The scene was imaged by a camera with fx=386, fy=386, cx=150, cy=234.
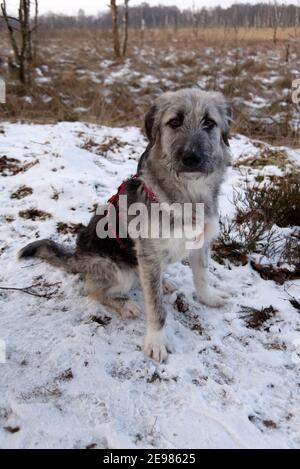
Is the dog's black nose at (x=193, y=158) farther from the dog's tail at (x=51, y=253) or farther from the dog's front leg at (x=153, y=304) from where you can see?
the dog's tail at (x=51, y=253)

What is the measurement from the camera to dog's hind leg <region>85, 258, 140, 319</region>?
2947mm

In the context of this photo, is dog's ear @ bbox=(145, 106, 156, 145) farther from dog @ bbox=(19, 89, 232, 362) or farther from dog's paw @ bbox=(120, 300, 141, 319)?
dog's paw @ bbox=(120, 300, 141, 319)

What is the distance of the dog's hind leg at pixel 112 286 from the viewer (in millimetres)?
2947

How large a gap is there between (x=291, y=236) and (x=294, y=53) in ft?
48.3

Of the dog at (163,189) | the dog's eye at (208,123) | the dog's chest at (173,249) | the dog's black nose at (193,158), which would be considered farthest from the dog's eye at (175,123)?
the dog's chest at (173,249)

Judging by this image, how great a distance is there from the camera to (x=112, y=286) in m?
2.99

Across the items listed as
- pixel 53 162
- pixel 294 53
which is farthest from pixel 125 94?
pixel 294 53

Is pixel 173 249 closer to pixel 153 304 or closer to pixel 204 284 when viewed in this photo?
pixel 153 304

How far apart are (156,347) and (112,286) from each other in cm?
62

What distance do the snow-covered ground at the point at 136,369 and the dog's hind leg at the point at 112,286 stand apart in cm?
8

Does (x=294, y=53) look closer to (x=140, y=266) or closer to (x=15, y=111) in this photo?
(x=15, y=111)

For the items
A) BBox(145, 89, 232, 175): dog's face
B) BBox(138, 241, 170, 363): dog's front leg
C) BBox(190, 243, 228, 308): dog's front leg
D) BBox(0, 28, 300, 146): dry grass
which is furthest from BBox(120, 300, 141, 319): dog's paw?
BBox(0, 28, 300, 146): dry grass

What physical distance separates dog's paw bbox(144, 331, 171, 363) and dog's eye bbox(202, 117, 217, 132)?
→ 4.73ft

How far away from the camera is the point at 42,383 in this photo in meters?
2.34
